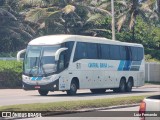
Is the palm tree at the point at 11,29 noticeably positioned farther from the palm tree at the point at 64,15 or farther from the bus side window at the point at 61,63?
the bus side window at the point at 61,63

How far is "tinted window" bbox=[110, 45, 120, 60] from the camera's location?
1334 inches

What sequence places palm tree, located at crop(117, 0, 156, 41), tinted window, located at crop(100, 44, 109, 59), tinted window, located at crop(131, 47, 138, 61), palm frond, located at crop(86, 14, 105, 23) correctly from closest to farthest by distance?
tinted window, located at crop(100, 44, 109, 59) → tinted window, located at crop(131, 47, 138, 61) → palm frond, located at crop(86, 14, 105, 23) → palm tree, located at crop(117, 0, 156, 41)

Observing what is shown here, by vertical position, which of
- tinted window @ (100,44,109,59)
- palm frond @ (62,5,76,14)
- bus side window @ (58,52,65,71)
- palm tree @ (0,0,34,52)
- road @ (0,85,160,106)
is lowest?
road @ (0,85,160,106)

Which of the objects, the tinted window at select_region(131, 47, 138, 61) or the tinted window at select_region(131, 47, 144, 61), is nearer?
the tinted window at select_region(131, 47, 138, 61)

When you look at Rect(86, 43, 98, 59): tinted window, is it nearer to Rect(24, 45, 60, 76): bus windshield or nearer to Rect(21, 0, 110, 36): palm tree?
Rect(24, 45, 60, 76): bus windshield

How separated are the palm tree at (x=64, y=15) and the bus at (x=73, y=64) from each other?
17.1 m

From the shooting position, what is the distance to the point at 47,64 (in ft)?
95.2

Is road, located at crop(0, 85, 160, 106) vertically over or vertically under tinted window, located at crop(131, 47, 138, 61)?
under

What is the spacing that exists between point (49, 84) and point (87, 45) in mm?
4014

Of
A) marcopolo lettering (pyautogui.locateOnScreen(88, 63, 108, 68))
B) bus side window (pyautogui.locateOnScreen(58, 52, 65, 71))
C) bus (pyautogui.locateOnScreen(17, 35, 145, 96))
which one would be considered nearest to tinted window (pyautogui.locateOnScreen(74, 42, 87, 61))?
bus (pyautogui.locateOnScreen(17, 35, 145, 96))

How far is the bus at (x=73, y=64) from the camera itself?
2892 cm

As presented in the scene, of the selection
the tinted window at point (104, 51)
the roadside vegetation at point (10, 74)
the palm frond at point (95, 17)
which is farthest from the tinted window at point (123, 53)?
the palm frond at point (95, 17)

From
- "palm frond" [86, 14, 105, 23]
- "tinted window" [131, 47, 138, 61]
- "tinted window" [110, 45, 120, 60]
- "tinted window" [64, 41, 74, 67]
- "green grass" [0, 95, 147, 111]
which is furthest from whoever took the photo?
"palm frond" [86, 14, 105, 23]

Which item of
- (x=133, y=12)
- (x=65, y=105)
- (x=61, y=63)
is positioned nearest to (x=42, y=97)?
(x=61, y=63)
